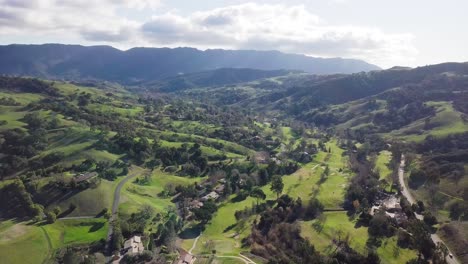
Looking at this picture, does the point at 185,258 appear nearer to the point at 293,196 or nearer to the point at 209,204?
the point at 209,204

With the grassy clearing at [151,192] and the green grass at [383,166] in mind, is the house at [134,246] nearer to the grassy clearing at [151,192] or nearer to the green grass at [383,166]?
the grassy clearing at [151,192]

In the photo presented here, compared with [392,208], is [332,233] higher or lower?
lower

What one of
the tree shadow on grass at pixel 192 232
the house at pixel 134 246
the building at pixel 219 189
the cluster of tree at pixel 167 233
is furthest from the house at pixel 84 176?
the building at pixel 219 189

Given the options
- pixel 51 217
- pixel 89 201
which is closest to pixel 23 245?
pixel 51 217

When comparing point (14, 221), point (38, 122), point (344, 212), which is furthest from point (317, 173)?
point (38, 122)

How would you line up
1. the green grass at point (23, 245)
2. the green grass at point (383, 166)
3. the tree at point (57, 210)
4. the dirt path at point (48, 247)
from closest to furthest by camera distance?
the green grass at point (23, 245) < the dirt path at point (48, 247) < the tree at point (57, 210) < the green grass at point (383, 166)

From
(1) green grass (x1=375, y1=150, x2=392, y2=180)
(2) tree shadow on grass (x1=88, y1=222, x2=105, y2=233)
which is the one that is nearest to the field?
(1) green grass (x1=375, y1=150, x2=392, y2=180)

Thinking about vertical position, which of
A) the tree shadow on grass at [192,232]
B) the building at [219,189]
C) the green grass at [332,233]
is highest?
the green grass at [332,233]
